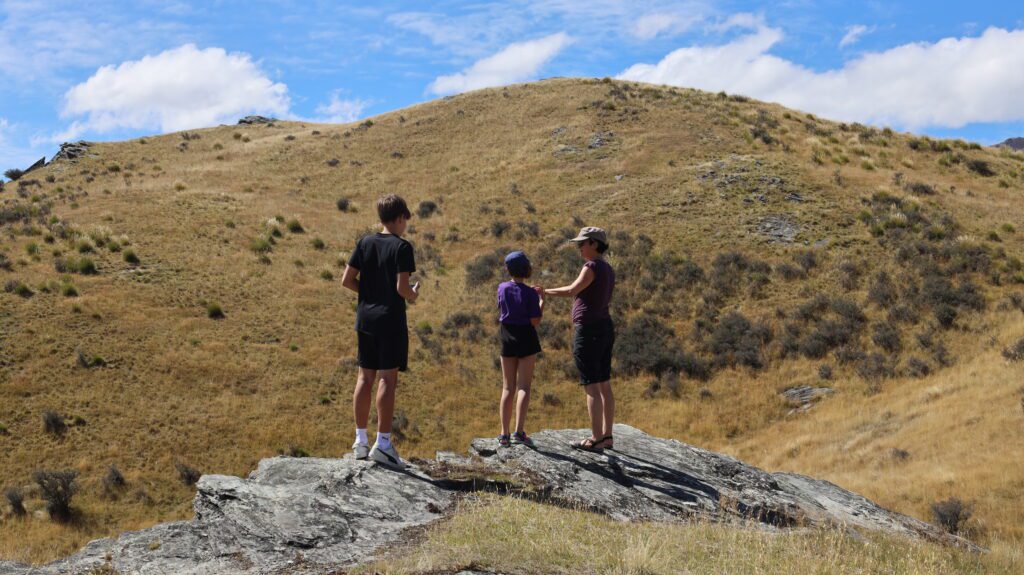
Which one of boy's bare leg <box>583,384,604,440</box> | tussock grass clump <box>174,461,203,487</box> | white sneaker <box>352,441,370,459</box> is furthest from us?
tussock grass clump <box>174,461,203,487</box>

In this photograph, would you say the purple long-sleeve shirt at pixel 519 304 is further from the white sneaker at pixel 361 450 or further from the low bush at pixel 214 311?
the low bush at pixel 214 311

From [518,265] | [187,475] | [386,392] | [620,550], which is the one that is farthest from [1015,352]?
[187,475]

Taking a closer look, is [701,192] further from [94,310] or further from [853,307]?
[94,310]

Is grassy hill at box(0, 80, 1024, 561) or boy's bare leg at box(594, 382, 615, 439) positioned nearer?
boy's bare leg at box(594, 382, 615, 439)

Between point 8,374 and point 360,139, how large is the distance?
135 feet

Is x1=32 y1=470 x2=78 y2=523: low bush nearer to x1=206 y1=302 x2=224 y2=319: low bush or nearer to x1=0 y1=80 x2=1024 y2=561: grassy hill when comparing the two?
x1=0 y1=80 x2=1024 y2=561: grassy hill

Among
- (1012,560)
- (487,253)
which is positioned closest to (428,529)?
(1012,560)

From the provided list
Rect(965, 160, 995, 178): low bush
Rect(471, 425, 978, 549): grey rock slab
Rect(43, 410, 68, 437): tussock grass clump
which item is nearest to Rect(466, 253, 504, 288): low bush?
Rect(43, 410, 68, 437): tussock grass clump

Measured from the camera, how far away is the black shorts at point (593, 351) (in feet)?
26.2

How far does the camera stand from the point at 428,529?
19.4 ft

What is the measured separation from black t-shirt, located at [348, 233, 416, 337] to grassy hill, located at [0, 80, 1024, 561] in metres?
8.52

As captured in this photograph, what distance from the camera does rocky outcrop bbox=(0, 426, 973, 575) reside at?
573cm

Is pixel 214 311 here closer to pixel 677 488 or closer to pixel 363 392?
pixel 363 392

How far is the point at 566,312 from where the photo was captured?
90.2ft
